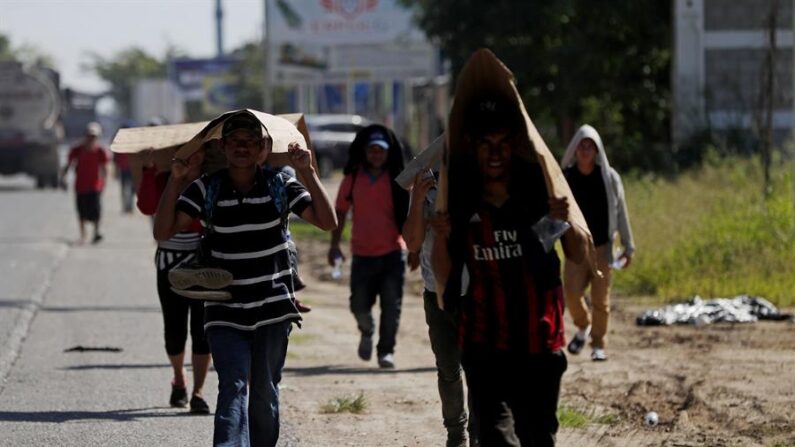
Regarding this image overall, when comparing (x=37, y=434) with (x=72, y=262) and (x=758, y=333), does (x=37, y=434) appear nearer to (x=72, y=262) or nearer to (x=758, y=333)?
(x=758, y=333)

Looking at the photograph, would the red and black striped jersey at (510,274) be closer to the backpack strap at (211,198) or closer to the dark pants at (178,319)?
the backpack strap at (211,198)

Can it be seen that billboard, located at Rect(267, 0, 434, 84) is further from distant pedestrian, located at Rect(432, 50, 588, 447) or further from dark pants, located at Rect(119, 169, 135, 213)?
distant pedestrian, located at Rect(432, 50, 588, 447)

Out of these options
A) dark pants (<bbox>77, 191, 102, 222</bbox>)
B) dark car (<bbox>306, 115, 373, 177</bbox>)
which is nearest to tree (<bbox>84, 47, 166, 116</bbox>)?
dark car (<bbox>306, 115, 373, 177</bbox>)

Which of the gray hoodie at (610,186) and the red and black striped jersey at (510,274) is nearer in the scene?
the red and black striped jersey at (510,274)

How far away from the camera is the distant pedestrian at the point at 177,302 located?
852cm

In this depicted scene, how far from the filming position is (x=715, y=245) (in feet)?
52.4

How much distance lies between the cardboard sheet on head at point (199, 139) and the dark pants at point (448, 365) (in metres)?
0.93

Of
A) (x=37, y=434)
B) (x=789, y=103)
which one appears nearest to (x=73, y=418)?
(x=37, y=434)

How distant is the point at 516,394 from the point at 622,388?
4354mm

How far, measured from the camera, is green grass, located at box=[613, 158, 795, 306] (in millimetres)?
14626

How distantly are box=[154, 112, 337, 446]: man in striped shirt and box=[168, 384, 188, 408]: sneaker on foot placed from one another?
2.63 m

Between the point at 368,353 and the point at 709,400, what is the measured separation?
2.85 meters

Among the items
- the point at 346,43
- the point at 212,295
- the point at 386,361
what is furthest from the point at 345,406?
the point at 346,43

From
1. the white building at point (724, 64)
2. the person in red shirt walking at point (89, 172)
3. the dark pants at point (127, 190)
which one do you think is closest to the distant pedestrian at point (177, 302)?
the person in red shirt walking at point (89, 172)
